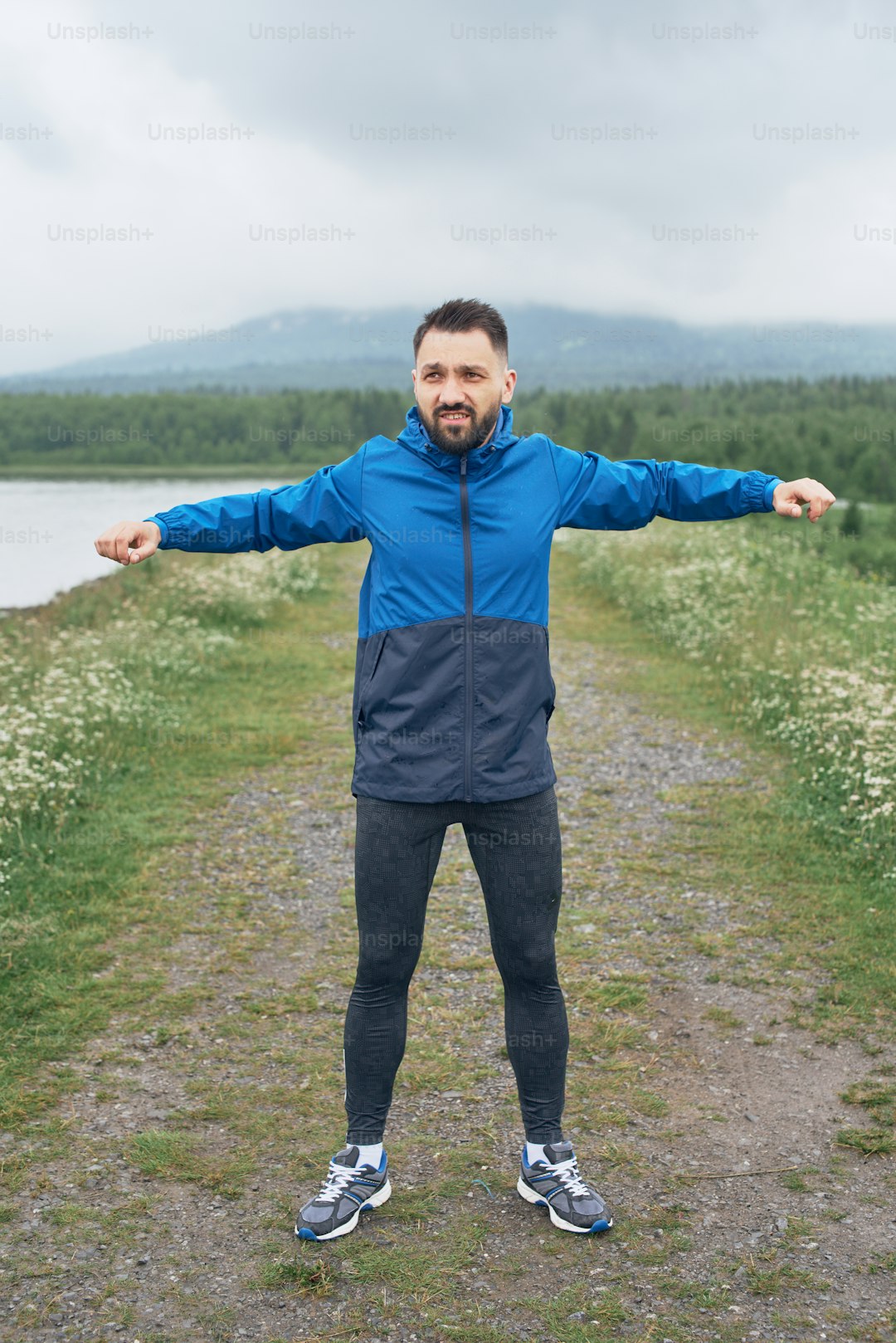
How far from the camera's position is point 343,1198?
335 cm

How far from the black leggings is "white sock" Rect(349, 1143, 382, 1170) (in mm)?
23

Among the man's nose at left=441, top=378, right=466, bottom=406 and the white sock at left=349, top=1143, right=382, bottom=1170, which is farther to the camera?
the white sock at left=349, top=1143, right=382, bottom=1170

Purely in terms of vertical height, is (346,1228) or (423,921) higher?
(423,921)

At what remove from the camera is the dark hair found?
3.13 m

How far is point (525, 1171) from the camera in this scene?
3.50 m

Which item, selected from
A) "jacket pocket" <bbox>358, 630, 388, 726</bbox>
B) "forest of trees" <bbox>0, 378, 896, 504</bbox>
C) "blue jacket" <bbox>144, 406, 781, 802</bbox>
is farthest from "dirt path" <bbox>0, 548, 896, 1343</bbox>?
"forest of trees" <bbox>0, 378, 896, 504</bbox>

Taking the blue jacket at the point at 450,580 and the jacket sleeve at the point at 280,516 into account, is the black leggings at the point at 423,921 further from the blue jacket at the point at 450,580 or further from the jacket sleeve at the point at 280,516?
the jacket sleeve at the point at 280,516

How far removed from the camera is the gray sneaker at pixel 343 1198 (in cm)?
328

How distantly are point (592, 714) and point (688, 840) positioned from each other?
327 centimetres

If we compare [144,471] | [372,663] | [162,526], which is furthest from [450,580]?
[144,471]

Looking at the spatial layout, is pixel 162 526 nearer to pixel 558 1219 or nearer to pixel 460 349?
pixel 460 349

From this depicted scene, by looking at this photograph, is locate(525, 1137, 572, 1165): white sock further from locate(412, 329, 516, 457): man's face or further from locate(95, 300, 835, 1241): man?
locate(412, 329, 516, 457): man's face

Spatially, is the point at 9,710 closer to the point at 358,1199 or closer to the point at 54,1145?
the point at 54,1145

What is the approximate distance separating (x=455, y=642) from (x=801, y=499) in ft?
3.66
